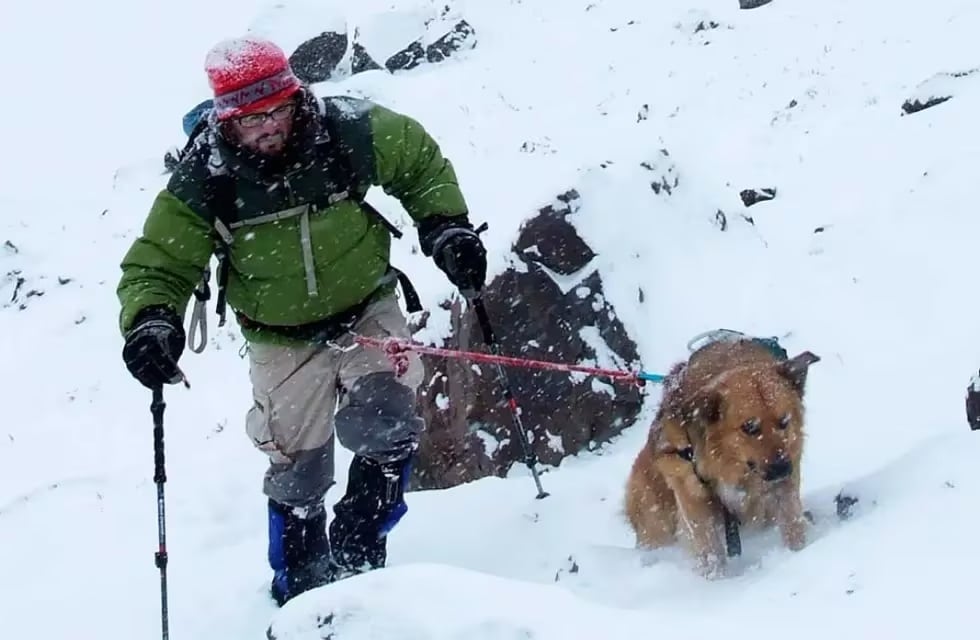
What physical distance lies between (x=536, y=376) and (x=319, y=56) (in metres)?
12.9

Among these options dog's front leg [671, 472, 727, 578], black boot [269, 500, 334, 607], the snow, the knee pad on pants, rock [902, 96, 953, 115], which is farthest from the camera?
rock [902, 96, 953, 115]

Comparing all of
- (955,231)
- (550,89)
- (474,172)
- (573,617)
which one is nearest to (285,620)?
(573,617)

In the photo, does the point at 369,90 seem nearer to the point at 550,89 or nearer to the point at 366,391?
the point at 550,89

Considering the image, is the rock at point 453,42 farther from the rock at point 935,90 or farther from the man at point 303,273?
the man at point 303,273

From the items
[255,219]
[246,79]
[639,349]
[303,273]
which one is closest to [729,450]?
[303,273]

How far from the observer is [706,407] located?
429 centimetres

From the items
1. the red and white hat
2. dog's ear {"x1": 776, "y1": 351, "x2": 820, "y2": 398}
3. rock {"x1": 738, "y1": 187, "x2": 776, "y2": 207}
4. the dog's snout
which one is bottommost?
rock {"x1": 738, "y1": 187, "x2": 776, "y2": 207}

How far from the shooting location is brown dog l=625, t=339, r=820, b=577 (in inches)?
166

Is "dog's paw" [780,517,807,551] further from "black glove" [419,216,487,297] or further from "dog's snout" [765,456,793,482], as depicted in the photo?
"black glove" [419,216,487,297]

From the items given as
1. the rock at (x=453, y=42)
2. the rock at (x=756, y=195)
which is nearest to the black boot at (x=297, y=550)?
the rock at (x=756, y=195)

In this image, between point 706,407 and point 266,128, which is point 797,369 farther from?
point 266,128

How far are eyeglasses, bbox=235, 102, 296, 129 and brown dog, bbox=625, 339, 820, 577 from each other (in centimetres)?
218

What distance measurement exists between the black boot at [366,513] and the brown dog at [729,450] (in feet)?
4.08

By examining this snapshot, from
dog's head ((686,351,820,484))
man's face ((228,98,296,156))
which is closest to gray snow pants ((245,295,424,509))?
man's face ((228,98,296,156))
